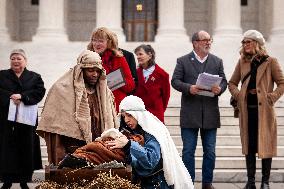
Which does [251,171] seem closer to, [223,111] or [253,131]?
[253,131]

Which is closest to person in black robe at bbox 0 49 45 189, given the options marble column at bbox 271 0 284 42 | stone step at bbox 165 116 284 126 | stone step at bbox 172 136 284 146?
stone step at bbox 172 136 284 146

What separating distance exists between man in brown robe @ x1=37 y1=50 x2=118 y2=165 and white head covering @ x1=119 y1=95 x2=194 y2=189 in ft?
1.64

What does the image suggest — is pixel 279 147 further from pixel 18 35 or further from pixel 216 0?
pixel 18 35

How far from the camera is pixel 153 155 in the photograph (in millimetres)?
5906

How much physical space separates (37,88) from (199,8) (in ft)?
59.6

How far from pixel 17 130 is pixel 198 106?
2.76 metres

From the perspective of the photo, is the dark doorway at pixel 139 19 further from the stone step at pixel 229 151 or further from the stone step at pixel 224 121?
the stone step at pixel 229 151

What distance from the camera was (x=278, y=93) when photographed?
9.77m

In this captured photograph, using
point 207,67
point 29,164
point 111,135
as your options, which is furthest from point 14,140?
point 111,135

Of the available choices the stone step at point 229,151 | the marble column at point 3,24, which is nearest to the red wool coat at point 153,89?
the stone step at point 229,151

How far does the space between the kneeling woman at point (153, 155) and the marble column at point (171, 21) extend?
1655cm

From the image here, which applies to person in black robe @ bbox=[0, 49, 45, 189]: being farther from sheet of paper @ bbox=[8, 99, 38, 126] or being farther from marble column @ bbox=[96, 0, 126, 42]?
marble column @ bbox=[96, 0, 126, 42]

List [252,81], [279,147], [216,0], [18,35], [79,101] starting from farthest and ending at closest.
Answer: [18,35]
[216,0]
[279,147]
[252,81]
[79,101]

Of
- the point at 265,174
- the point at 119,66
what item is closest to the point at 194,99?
the point at 265,174
